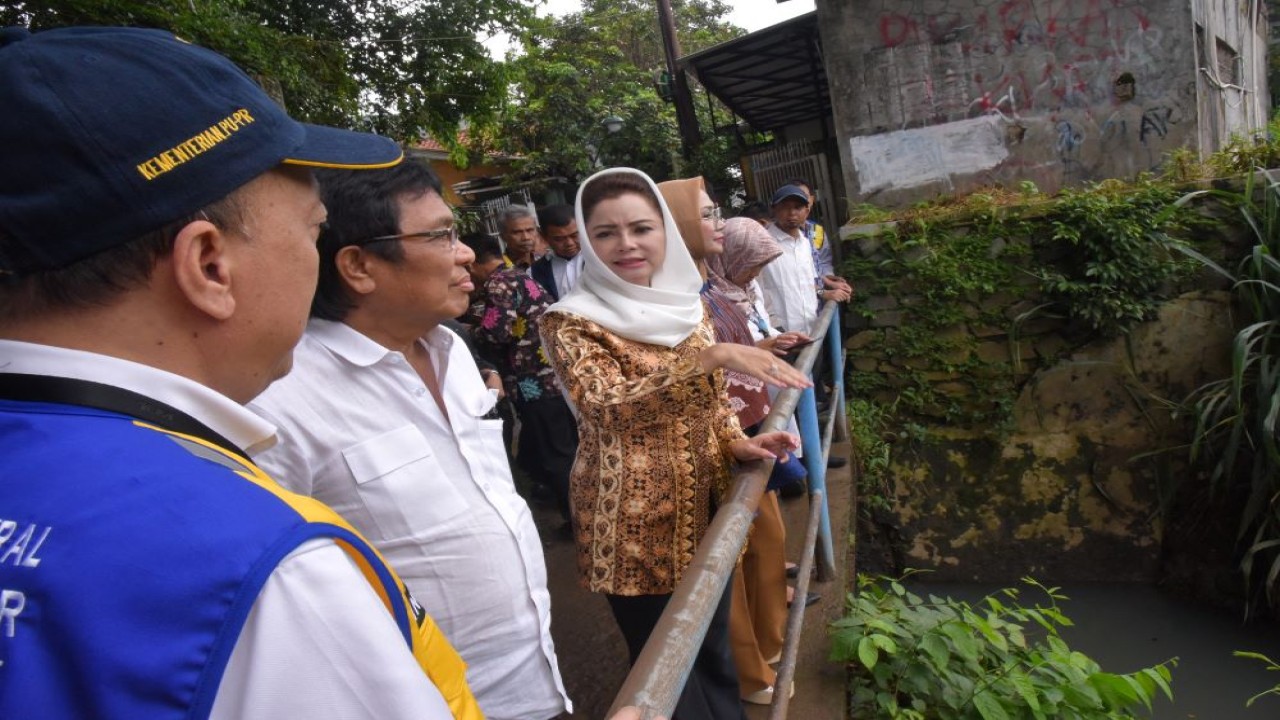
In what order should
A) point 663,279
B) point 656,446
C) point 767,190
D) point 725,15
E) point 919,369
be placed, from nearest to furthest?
1. point 656,446
2. point 663,279
3. point 919,369
4. point 767,190
5. point 725,15

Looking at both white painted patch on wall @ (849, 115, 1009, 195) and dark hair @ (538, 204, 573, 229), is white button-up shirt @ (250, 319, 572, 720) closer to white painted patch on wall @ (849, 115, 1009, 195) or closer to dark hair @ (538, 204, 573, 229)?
dark hair @ (538, 204, 573, 229)

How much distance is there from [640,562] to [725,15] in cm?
2183

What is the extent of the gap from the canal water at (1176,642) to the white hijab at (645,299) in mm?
3711

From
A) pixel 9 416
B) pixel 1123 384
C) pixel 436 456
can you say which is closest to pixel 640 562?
pixel 436 456

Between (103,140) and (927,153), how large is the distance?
5413 mm

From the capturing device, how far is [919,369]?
190 inches

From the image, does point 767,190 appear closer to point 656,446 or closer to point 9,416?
point 656,446

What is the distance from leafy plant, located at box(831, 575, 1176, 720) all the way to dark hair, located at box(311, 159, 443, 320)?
151 cm

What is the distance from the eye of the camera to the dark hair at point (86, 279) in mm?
574

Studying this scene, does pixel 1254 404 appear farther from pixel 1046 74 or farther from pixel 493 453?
pixel 493 453

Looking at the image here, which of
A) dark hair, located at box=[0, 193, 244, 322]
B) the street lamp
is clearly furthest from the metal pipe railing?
the street lamp

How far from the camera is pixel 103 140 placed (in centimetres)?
55

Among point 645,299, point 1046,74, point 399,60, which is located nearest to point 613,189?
point 645,299

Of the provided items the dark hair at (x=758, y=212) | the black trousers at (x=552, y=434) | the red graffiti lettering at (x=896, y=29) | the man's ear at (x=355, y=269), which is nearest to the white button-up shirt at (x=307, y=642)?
the man's ear at (x=355, y=269)
